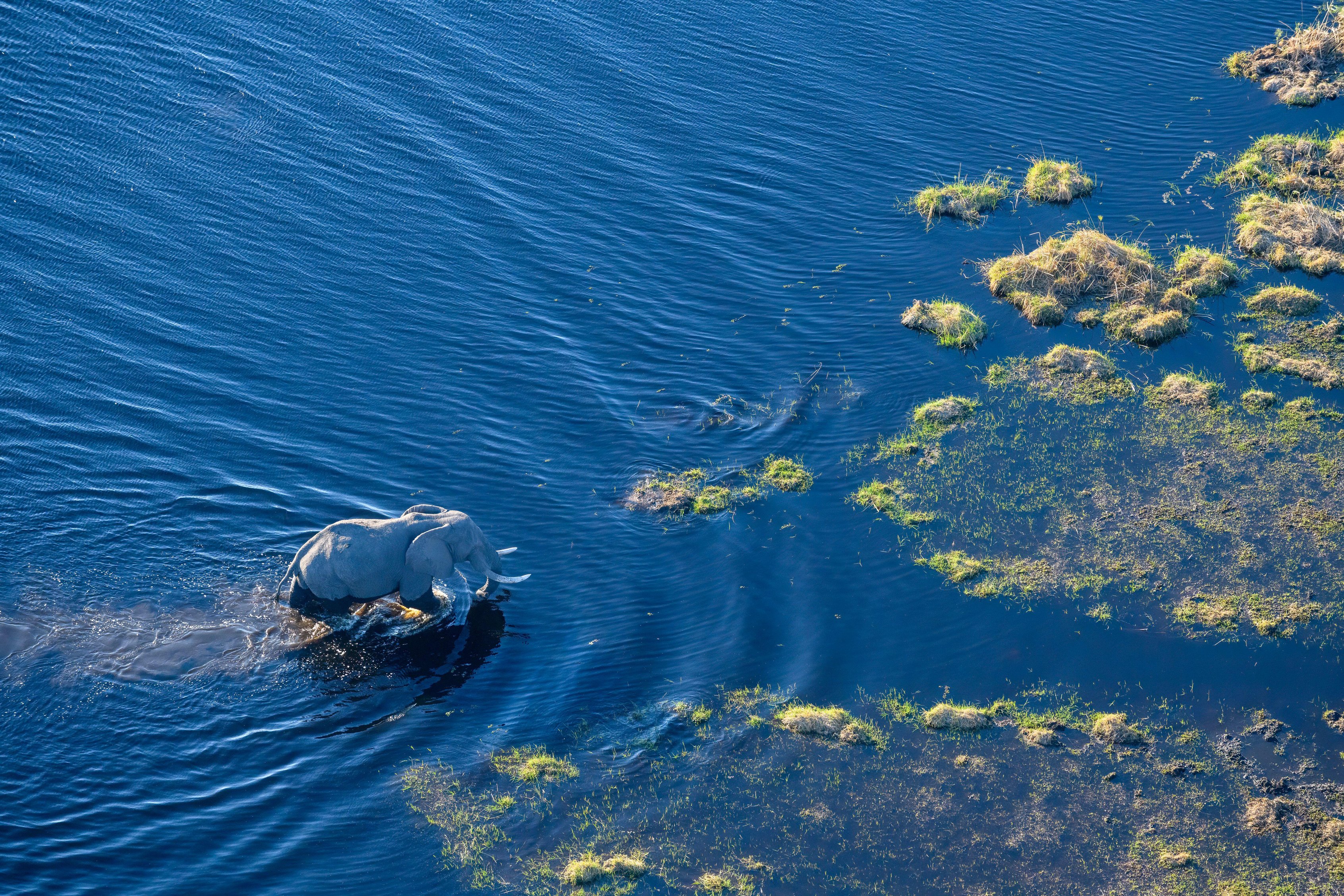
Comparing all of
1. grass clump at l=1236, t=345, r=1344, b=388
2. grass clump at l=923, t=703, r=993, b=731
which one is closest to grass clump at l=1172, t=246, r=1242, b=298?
grass clump at l=1236, t=345, r=1344, b=388

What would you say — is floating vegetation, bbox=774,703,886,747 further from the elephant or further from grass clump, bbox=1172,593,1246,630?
grass clump, bbox=1172,593,1246,630

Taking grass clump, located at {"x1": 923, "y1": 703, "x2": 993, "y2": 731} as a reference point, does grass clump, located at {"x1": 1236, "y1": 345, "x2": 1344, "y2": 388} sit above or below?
above

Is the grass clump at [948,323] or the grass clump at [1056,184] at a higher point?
the grass clump at [1056,184]

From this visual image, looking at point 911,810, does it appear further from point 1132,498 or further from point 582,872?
point 1132,498

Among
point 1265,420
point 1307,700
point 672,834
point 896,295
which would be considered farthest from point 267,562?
Answer: point 1265,420

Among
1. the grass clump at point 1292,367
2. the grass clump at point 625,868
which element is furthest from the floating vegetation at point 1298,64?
the grass clump at point 625,868

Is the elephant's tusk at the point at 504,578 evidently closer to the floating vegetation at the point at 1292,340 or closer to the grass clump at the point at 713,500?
the grass clump at the point at 713,500
